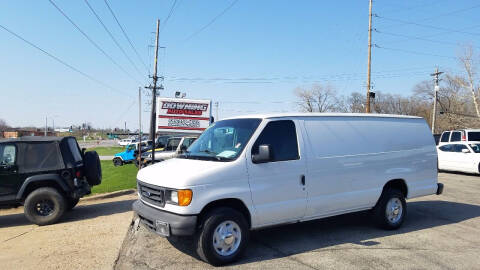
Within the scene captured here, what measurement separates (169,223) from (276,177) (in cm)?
164

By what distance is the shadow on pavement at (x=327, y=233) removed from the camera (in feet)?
17.1

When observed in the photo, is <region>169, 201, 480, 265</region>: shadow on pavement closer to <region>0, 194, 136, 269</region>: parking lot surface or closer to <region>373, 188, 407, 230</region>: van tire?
<region>373, 188, 407, 230</region>: van tire

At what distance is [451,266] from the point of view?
4605mm

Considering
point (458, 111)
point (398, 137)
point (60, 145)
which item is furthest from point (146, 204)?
point (458, 111)

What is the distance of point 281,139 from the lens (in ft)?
16.9

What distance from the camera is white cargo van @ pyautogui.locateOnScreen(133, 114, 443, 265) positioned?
4.44 m

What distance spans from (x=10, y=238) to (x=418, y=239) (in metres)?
7.16

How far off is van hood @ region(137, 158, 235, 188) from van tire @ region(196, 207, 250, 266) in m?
0.48

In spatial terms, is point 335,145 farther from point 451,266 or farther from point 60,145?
point 60,145

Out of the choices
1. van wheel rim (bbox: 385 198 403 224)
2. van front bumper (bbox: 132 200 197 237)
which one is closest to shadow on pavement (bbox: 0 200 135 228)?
van front bumper (bbox: 132 200 197 237)

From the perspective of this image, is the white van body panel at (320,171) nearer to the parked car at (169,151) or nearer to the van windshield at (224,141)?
the van windshield at (224,141)

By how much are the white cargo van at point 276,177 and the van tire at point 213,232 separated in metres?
0.01

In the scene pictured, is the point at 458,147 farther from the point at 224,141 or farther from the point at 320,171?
the point at 224,141

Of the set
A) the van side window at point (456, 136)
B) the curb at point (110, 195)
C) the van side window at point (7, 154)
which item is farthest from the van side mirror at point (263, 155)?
the van side window at point (456, 136)
